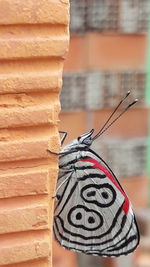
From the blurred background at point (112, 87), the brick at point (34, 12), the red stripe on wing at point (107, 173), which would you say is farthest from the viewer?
the blurred background at point (112, 87)

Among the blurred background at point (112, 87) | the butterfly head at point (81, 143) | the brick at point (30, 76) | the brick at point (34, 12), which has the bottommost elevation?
the blurred background at point (112, 87)

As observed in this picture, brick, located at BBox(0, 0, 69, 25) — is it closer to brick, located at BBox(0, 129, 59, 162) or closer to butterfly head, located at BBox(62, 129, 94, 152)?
brick, located at BBox(0, 129, 59, 162)

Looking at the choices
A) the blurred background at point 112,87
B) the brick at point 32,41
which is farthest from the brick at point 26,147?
the blurred background at point 112,87

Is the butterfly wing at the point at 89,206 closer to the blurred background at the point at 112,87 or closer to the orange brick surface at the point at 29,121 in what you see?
the orange brick surface at the point at 29,121

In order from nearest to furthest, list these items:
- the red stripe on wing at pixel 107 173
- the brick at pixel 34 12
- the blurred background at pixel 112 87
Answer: the brick at pixel 34 12
the red stripe on wing at pixel 107 173
the blurred background at pixel 112 87

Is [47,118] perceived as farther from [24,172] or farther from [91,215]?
[91,215]

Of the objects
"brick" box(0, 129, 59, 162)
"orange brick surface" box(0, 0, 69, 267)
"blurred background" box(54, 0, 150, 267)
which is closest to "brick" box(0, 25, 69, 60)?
"orange brick surface" box(0, 0, 69, 267)
